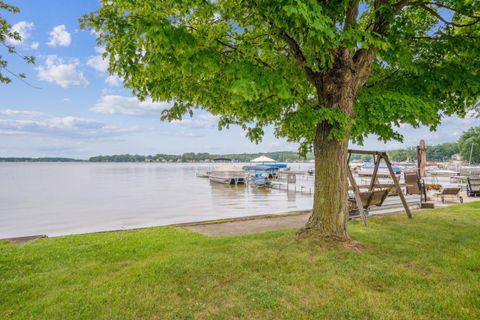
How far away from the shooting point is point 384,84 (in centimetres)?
642

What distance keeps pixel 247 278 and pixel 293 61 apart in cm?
409

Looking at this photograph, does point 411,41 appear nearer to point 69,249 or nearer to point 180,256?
point 180,256

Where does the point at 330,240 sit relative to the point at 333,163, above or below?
below

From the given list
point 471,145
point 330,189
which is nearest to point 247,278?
point 330,189

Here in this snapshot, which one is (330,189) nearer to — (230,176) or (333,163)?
(333,163)

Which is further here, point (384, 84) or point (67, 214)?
point (67, 214)

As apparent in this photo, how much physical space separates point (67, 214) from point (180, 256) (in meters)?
13.8

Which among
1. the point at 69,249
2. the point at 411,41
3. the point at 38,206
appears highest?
the point at 411,41

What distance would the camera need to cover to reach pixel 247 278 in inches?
161

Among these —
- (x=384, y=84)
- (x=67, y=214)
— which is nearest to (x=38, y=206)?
(x=67, y=214)

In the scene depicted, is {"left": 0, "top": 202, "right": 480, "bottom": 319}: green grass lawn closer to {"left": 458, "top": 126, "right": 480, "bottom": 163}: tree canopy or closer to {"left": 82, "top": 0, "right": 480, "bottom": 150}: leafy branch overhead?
{"left": 82, "top": 0, "right": 480, "bottom": 150}: leafy branch overhead

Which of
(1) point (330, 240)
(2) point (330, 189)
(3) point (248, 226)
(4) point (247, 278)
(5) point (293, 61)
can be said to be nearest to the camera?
(4) point (247, 278)

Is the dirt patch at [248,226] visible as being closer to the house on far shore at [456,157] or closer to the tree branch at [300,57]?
the tree branch at [300,57]

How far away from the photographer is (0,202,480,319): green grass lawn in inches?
129
